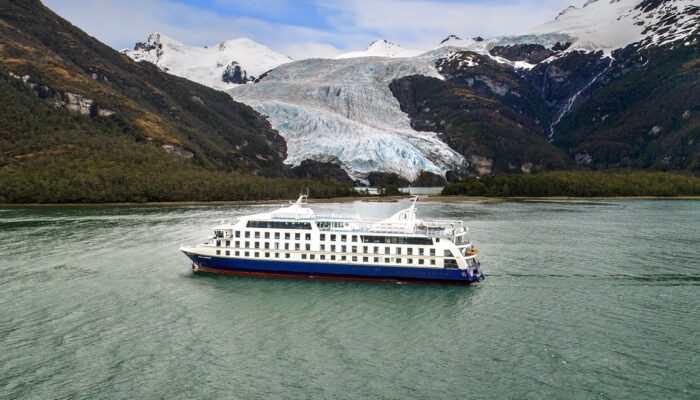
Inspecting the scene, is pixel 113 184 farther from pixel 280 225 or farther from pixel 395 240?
pixel 395 240

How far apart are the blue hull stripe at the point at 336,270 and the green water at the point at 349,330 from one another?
114cm

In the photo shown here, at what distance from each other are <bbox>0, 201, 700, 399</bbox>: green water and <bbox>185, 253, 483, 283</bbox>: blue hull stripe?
3.74 feet

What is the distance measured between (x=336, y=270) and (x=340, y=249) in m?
2.21

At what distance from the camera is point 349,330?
161ft

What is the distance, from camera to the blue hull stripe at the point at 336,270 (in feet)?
207

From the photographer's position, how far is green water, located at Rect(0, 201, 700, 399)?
38812 millimetres

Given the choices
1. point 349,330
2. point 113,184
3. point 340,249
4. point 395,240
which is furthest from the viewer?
point 113,184

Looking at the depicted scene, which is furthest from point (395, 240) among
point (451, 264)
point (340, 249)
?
point (451, 264)

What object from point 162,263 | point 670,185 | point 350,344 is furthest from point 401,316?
point 670,185

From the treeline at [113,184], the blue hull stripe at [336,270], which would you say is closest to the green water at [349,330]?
the blue hull stripe at [336,270]

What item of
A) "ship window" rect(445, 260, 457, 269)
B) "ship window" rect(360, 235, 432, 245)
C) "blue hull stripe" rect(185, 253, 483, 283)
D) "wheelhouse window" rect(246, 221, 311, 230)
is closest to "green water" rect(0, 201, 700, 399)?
"blue hull stripe" rect(185, 253, 483, 283)

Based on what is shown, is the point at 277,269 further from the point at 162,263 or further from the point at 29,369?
the point at 29,369

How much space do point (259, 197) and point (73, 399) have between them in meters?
155

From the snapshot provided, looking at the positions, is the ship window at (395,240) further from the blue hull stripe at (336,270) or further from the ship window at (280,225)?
the ship window at (280,225)
